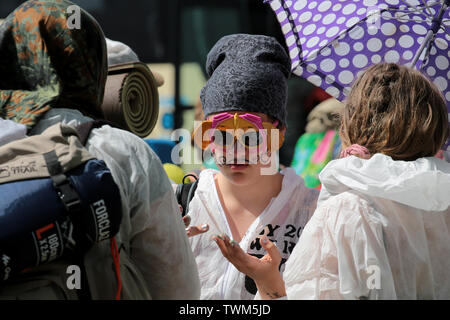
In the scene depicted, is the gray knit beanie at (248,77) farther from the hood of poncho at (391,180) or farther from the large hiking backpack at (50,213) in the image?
the large hiking backpack at (50,213)

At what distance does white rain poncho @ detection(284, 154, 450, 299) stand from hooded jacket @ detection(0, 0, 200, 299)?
→ 0.39m

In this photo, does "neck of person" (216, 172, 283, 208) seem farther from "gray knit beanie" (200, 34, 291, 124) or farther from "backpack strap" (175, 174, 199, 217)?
"gray knit beanie" (200, 34, 291, 124)

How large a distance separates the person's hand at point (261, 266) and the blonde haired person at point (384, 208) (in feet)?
1.17

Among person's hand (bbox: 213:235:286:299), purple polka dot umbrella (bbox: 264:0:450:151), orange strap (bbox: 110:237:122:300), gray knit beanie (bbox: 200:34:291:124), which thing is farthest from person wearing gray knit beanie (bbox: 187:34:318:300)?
orange strap (bbox: 110:237:122:300)

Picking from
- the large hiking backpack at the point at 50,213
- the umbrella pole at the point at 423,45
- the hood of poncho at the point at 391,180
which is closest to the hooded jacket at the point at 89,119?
the large hiking backpack at the point at 50,213

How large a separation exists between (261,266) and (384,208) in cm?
61

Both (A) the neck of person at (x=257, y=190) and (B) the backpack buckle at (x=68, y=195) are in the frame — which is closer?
(B) the backpack buckle at (x=68, y=195)

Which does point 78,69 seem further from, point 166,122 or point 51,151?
point 166,122

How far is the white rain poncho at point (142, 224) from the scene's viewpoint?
5.51ft

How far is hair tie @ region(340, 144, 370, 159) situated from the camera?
1.92 m
